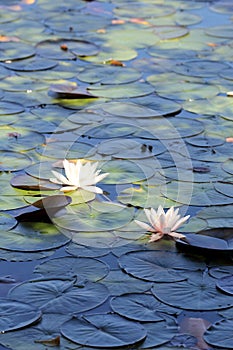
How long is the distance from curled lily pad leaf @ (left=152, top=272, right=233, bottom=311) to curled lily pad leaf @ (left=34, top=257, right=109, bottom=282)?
175mm

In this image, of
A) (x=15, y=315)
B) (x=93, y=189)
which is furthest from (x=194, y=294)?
(x=93, y=189)

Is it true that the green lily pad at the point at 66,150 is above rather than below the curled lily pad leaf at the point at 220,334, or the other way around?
above

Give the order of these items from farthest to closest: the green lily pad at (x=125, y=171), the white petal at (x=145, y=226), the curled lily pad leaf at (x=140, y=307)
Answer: the green lily pad at (x=125, y=171), the white petal at (x=145, y=226), the curled lily pad leaf at (x=140, y=307)

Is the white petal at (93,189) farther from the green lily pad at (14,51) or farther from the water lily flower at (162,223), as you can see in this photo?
the green lily pad at (14,51)

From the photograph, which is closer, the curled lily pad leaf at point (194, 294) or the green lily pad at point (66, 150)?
the curled lily pad leaf at point (194, 294)

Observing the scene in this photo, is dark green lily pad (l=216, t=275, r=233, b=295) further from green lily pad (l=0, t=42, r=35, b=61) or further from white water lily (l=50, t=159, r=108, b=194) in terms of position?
green lily pad (l=0, t=42, r=35, b=61)

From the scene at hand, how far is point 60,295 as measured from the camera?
2.21 meters

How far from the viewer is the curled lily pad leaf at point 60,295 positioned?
7.06 feet

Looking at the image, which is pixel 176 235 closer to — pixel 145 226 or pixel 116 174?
pixel 145 226

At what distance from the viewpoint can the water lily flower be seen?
8.12 ft

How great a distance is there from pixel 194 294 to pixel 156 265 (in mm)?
184

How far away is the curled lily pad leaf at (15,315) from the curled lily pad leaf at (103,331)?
0.09 m

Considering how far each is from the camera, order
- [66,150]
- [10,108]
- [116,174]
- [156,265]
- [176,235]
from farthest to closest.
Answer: [10,108]
[66,150]
[116,174]
[176,235]
[156,265]

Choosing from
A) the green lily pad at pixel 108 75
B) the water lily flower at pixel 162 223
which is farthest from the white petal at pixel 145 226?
the green lily pad at pixel 108 75
